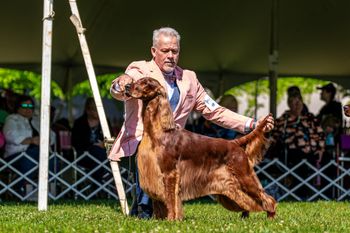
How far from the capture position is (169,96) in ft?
21.6

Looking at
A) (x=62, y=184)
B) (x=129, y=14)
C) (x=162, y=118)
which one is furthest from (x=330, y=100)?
(x=162, y=118)

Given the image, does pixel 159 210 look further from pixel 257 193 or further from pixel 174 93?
pixel 174 93

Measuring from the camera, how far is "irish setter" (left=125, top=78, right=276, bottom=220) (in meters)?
6.14

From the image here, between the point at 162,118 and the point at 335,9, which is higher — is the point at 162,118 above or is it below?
below

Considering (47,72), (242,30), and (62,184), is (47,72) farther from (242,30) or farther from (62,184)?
(242,30)

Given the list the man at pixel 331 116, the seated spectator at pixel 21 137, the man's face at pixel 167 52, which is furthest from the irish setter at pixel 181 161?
the man at pixel 331 116

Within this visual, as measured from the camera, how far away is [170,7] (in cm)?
1371

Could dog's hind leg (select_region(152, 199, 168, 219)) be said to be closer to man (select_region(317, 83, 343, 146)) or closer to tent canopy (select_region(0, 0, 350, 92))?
tent canopy (select_region(0, 0, 350, 92))

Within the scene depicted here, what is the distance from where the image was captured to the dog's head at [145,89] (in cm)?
611

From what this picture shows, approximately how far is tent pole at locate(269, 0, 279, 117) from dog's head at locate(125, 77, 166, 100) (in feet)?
22.6

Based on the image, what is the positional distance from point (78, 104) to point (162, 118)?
15.9 m

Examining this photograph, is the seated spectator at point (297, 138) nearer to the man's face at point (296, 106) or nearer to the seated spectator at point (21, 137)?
the man's face at point (296, 106)

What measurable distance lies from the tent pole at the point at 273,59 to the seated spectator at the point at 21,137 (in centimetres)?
344

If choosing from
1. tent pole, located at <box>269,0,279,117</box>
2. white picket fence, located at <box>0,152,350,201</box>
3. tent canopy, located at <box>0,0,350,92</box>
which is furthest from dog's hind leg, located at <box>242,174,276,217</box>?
tent canopy, located at <box>0,0,350,92</box>
